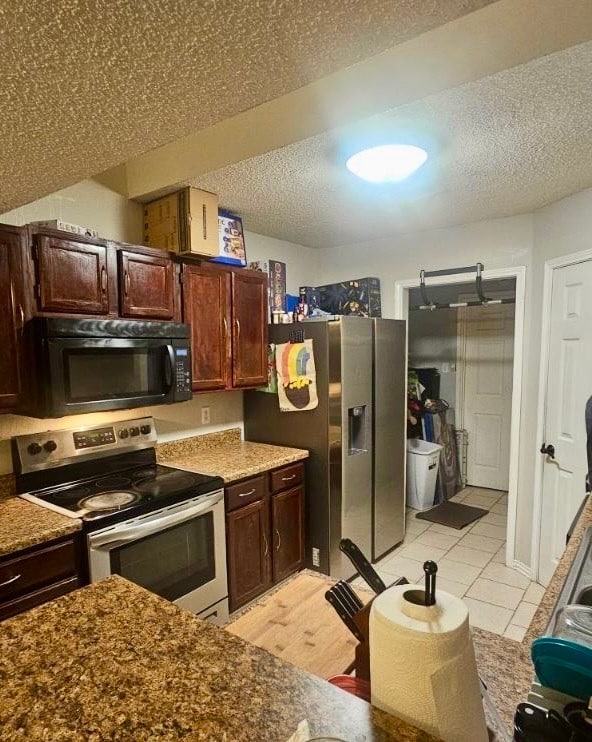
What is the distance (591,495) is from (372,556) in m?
1.79

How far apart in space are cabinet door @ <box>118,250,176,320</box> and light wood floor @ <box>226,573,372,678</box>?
1.65 meters

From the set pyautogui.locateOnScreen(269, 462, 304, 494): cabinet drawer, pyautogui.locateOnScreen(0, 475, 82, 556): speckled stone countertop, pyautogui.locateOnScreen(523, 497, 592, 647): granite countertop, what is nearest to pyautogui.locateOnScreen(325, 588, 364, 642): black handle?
pyautogui.locateOnScreen(523, 497, 592, 647): granite countertop

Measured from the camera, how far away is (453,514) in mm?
4242

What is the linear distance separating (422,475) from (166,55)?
13.7ft

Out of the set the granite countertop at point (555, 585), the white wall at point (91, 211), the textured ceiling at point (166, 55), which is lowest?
the granite countertop at point (555, 585)

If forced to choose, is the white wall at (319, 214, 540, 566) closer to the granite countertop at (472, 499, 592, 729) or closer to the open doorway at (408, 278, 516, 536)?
the open doorway at (408, 278, 516, 536)

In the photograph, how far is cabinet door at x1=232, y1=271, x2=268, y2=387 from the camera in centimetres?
284

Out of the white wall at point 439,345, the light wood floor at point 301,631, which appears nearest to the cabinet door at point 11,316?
the light wood floor at point 301,631

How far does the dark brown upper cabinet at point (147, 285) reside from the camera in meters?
2.26

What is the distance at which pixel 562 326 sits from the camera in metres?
2.74

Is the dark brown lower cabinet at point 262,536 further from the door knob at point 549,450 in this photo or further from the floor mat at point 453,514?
the floor mat at point 453,514

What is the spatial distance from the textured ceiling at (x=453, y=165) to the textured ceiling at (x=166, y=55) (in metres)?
0.99

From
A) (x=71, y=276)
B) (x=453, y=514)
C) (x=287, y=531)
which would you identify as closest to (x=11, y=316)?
(x=71, y=276)

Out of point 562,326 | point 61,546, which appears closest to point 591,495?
point 562,326
